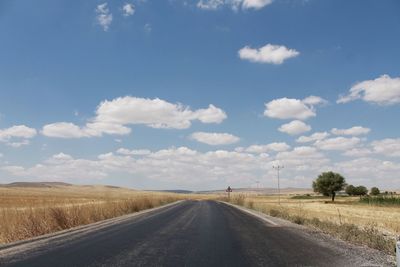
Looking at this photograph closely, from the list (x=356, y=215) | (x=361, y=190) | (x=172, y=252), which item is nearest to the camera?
(x=172, y=252)

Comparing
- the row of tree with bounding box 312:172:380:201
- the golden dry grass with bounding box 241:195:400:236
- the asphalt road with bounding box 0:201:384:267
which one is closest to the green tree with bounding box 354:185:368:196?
the row of tree with bounding box 312:172:380:201

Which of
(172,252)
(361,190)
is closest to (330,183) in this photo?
(361,190)

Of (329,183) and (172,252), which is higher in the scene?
(329,183)

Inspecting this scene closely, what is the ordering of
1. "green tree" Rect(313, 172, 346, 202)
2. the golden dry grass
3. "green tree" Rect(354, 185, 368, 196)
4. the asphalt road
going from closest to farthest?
the asphalt road → the golden dry grass → "green tree" Rect(313, 172, 346, 202) → "green tree" Rect(354, 185, 368, 196)

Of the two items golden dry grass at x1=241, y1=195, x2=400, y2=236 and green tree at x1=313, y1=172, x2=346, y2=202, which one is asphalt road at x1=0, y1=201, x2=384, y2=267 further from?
green tree at x1=313, y1=172, x2=346, y2=202

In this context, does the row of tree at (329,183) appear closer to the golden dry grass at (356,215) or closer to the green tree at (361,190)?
the green tree at (361,190)

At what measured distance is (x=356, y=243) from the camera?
1752 cm

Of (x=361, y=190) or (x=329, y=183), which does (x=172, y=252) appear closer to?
(x=329, y=183)

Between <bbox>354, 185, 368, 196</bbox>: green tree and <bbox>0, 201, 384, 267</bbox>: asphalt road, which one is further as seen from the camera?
<bbox>354, 185, 368, 196</bbox>: green tree

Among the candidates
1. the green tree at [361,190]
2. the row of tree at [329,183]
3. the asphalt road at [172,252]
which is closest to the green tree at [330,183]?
the row of tree at [329,183]

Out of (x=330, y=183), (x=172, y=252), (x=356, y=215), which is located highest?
(x=330, y=183)

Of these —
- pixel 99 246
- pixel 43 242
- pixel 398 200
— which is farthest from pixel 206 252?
pixel 398 200

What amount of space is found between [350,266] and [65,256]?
6.56 m

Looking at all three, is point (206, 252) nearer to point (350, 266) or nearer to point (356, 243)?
point (350, 266)
